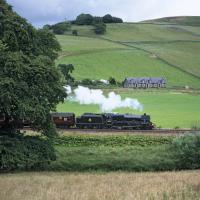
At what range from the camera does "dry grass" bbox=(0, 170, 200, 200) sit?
31.2 metres

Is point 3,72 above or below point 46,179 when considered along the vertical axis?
above

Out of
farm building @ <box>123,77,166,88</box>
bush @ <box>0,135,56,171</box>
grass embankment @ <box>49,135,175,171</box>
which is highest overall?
farm building @ <box>123,77,166,88</box>

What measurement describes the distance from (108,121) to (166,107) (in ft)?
121

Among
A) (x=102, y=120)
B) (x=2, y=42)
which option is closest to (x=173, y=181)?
(x=2, y=42)

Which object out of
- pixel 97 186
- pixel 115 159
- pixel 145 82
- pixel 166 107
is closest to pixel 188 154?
pixel 115 159

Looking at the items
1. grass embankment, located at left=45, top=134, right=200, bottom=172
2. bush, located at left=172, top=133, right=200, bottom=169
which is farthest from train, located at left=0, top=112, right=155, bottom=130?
bush, located at left=172, top=133, right=200, bottom=169

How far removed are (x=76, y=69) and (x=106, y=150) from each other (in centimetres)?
11553

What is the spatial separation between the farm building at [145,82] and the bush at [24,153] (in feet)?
365

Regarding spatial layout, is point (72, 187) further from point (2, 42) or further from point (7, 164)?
point (2, 42)

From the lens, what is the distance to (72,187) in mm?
37469

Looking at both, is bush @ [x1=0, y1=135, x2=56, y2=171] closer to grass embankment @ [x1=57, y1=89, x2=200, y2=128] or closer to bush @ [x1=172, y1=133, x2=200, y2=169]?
bush @ [x1=172, y1=133, x2=200, y2=169]

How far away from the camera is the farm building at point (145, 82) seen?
163m

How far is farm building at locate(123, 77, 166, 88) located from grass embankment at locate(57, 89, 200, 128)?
81.7 feet

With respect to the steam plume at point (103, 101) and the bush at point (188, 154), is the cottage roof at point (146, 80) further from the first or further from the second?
the bush at point (188, 154)
